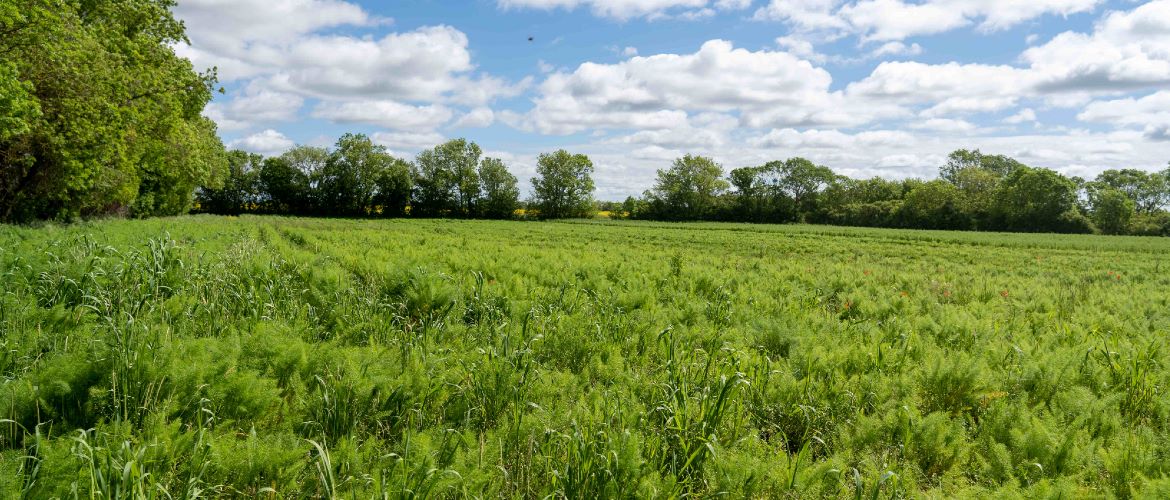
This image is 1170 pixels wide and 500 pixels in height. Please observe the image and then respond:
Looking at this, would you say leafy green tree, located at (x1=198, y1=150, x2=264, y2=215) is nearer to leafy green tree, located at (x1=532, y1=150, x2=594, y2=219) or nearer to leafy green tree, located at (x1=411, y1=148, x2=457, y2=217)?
leafy green tree, located at (x1=411, y1=148, x2=457, y2=217)

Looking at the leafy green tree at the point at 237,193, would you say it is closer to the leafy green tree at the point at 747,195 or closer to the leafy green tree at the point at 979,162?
the leafy green tree at the point at 747,195

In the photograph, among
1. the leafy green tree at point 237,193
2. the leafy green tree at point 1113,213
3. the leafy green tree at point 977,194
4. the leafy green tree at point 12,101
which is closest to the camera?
the leafy green tree at point 12,101

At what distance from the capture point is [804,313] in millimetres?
8523

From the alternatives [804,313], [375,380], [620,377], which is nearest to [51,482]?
[375,380]

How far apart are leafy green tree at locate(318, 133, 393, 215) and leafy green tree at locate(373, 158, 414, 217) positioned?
821 mm

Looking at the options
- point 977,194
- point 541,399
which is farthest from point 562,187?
point 541,399

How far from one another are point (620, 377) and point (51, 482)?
157 inches

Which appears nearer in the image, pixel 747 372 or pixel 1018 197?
pixel 747 372

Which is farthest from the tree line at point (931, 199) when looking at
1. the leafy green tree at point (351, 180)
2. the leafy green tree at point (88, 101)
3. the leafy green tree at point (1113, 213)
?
the leafy green tree at point (88, 101)

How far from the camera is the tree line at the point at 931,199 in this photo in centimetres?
6812

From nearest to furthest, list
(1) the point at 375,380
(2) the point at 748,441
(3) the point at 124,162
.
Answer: (2) the point at 748,441 → (1) the point at 375,380 → (3) the point at 124,162

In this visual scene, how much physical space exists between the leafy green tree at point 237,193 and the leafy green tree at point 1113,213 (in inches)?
4520

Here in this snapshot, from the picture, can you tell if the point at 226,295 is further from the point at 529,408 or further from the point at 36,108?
the point at 36,108

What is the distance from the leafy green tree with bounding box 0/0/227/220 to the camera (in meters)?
16.6
